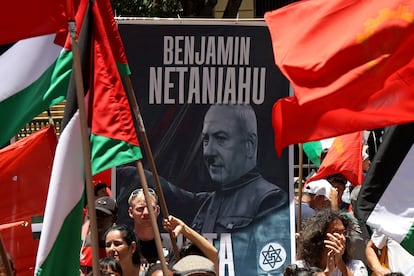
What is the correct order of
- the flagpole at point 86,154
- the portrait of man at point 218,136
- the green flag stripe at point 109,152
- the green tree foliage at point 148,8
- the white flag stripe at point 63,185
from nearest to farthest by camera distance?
the flagpole at point 86,154 → the white flag stripe at point 63,185 → the green flag stripe at point 109,152 → the portrait of man at point 218,136 → the green tree foliage at point 148,8

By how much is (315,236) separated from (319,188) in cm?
229

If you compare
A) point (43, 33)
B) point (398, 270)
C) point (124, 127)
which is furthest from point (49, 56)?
point (398, 270)

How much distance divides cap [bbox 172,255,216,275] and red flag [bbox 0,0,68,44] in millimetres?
1459

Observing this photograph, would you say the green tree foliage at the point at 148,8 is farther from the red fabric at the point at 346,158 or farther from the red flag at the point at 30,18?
the red flag at the point at 30,18

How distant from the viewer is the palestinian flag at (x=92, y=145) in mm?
6746

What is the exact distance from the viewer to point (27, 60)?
718cm

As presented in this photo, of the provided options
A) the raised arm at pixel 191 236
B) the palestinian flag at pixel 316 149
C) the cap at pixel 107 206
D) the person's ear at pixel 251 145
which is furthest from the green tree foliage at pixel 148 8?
the raised arm at pixel 191 236

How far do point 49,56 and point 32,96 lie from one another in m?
0.24

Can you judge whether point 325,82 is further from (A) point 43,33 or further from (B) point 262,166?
(B) point 262,166

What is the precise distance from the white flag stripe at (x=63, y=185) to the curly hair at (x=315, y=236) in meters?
1.74

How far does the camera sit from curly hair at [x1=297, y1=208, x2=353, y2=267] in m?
7.96

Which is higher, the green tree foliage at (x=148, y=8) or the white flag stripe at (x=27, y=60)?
the white flag stripe at (x=27, y=60)

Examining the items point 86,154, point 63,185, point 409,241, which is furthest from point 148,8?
point 86,154

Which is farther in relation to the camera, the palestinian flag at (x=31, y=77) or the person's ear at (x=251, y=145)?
the person's ear at (x=251, y=145)
